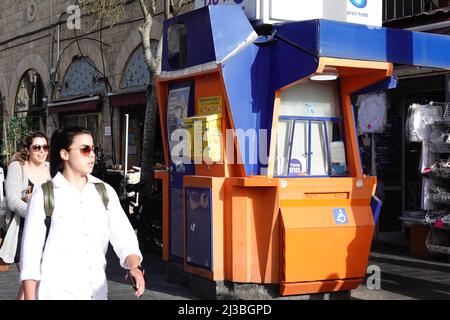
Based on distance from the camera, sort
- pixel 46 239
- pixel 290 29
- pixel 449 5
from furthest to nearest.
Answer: pixel 449 5
pixel 290 29
pixel 46 239

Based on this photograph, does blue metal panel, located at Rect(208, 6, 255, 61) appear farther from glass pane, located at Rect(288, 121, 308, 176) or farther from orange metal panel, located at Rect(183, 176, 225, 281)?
orange metal panel, located at Rect(183, 176, 225, 281)

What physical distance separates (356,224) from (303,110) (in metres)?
1.24

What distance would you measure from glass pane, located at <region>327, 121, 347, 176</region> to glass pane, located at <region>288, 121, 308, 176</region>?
28 cm

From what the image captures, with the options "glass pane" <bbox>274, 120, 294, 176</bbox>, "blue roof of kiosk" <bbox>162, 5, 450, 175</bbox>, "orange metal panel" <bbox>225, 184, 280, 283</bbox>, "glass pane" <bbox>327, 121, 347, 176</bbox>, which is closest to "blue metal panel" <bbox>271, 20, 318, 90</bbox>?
"blue roof of kiosk" <bbox>162, 5, 450, 175</bbox>

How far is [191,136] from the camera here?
6500mm

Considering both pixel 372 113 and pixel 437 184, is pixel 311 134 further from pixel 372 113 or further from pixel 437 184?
pixel 372 113

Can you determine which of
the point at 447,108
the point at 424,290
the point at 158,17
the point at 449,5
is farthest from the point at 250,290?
the point at 158,17

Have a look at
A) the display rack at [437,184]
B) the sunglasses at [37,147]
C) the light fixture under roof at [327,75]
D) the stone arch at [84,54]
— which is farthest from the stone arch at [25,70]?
the light fixture under roof at [327,75]

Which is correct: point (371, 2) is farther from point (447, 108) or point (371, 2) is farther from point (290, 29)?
point (447, 108)

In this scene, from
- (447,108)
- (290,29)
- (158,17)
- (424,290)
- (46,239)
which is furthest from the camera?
(158,17)

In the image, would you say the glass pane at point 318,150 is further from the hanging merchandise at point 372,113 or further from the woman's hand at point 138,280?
the woman's hand at point 138,280

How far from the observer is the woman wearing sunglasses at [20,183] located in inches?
222

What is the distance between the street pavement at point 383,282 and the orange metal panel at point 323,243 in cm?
53

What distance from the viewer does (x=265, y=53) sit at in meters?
6.22
